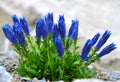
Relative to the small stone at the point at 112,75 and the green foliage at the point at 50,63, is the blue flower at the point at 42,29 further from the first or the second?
the small stone at the point at 112,75

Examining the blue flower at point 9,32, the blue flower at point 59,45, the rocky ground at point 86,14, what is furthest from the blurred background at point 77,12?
the blue flower at point 59,45

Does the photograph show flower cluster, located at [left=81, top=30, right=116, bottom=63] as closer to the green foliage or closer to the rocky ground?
the green foliage

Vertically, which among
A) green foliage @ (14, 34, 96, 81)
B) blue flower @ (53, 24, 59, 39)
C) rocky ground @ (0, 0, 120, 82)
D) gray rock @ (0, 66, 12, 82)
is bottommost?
gray rock @ (0, 66, 12, 82)

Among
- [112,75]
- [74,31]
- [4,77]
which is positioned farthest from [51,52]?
[112,75]

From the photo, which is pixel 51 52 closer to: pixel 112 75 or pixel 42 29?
pixel 42 29

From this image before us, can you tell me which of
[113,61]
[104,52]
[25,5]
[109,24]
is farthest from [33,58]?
[25,5]

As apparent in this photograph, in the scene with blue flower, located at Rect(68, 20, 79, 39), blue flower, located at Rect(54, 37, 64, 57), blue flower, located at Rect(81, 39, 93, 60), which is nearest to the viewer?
blue flower, located at Rect(54, 37, 64, 57)

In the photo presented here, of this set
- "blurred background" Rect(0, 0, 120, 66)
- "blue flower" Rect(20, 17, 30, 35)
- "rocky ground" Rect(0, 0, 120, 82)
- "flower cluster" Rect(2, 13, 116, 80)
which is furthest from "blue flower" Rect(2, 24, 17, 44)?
"blurred background" Rect(0, 0, 120, 66)
